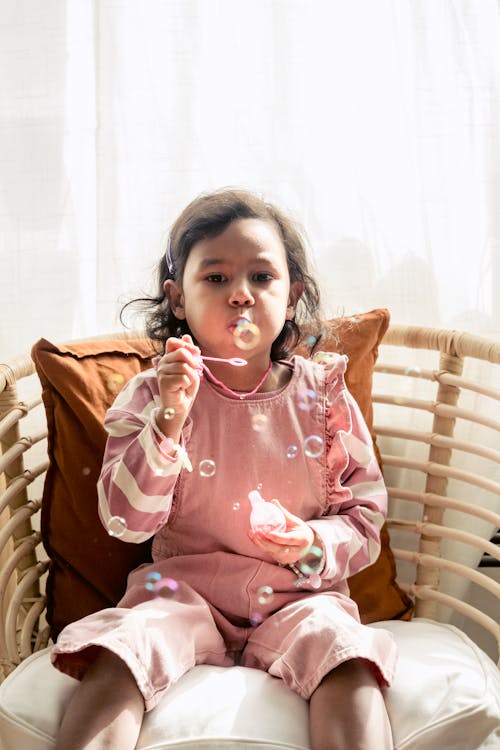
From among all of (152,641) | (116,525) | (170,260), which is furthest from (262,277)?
(152,641)

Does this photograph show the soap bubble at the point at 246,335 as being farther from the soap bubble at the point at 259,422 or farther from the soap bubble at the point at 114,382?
the soap bubble at the point at 114,382

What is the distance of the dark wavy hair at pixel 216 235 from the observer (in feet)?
4.11

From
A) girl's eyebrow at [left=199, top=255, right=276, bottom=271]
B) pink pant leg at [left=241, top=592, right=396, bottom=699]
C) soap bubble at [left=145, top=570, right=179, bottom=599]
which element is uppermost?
girl's eyebrow at [left=199, top=255, right=276, bottom=271]

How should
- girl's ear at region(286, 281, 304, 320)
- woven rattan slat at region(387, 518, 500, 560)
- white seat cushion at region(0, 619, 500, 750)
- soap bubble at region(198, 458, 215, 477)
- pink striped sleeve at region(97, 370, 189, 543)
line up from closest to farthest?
white seat cushion at region(0, 619, 500, 750)
pink striped sleeve at region(97, 370, 189, 543)
soap bubble at region(198, 458, 215, 477)
girl's ear at region(286, 281, 304, 320)
woven rattan slat at region(387, 518, 500, 560)

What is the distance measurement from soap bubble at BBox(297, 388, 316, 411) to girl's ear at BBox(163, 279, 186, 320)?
20 cm

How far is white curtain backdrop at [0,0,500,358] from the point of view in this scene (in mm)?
1570

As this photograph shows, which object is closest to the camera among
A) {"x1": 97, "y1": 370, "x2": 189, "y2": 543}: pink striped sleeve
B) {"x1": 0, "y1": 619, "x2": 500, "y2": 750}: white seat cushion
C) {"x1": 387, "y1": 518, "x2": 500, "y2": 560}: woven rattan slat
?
{"x1": 0, "y1": 619, "x2": 500, "y2": 750}: white seat cushion

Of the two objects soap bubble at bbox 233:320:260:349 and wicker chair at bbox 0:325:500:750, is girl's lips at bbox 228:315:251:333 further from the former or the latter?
wicker chair at bbox 0:325:500:750

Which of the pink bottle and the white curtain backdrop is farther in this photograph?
the white curtain backdrop

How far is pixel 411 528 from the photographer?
1.62 m

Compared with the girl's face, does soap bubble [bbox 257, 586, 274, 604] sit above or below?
below

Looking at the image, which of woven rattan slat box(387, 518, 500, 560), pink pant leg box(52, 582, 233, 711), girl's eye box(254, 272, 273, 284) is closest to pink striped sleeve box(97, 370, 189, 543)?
pink pant leg box(52, 582, 233, 711)

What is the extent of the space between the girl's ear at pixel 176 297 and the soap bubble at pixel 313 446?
0.25 metres

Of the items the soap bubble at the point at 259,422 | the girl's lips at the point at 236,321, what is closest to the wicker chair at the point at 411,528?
the soap bubble at the point at 259,422
